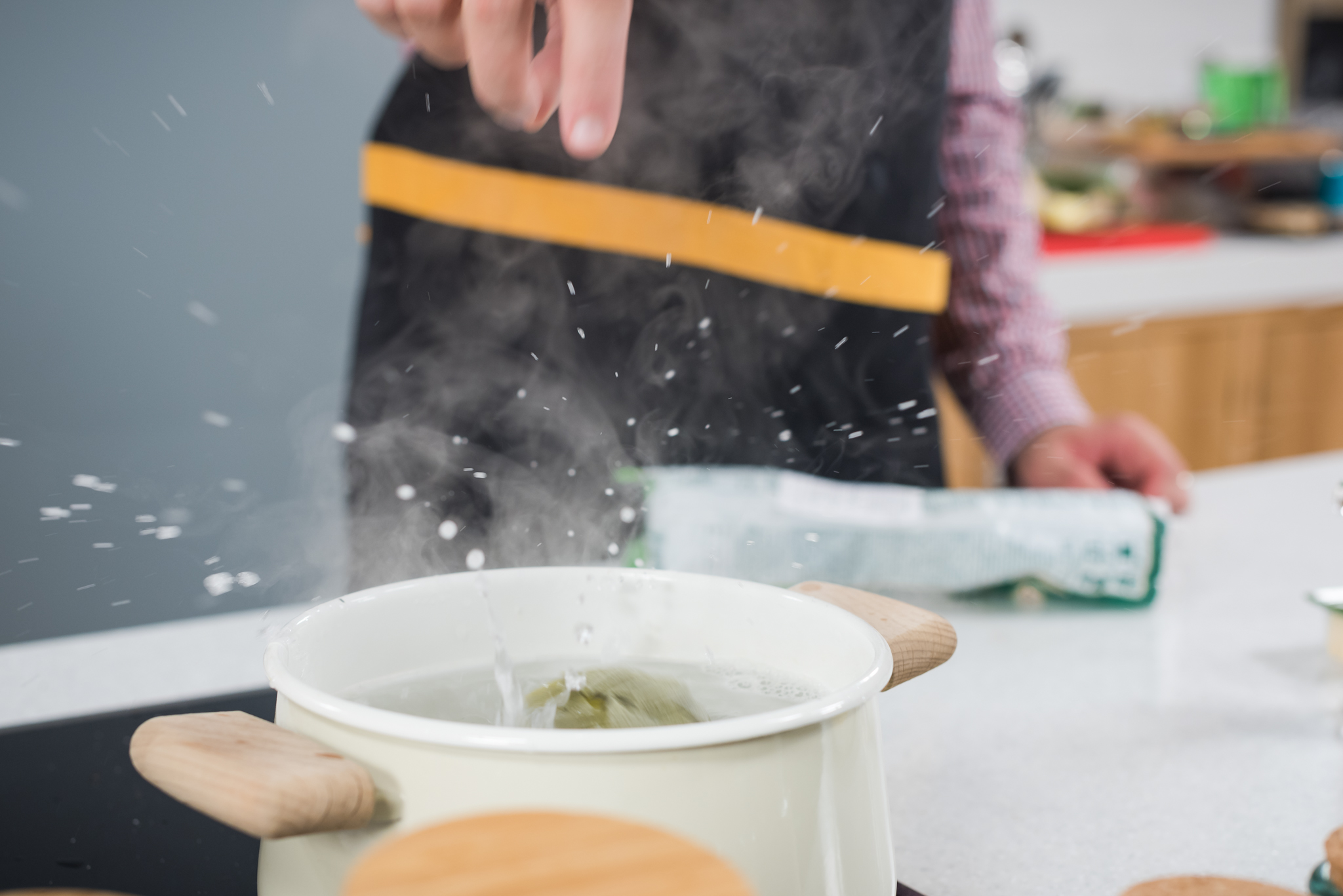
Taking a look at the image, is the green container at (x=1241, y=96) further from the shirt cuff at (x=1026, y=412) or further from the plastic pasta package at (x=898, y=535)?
the plastic pasta package at (x=898, y=535)

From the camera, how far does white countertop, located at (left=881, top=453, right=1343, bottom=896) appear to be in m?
0.43

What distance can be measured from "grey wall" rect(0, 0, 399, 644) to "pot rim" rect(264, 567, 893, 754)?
80.9 inches

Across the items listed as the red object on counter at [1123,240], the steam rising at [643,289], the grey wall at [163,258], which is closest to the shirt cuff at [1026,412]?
the steam rising at [643,289]

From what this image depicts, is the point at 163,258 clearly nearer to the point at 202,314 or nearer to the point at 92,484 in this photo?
the point at 202,314

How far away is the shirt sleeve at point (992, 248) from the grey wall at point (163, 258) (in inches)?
56.1

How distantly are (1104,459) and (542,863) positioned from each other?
1.00 metres

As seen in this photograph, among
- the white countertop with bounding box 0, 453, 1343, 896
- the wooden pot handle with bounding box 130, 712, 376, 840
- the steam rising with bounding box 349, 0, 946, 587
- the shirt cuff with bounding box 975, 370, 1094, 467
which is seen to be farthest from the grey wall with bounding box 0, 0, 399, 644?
the wooden pot handle with bounding box 130, 712, 376, 840

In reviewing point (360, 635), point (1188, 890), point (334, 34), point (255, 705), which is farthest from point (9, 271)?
point (1188, 890)

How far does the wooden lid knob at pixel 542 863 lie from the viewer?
0.19 meters

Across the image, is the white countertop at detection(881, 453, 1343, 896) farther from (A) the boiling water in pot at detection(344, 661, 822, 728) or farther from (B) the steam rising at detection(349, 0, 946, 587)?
(B) the steam rising at detection(349, 0, 946, 587)

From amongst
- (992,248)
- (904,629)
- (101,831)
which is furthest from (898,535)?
(992,248)

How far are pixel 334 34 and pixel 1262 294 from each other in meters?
2.29

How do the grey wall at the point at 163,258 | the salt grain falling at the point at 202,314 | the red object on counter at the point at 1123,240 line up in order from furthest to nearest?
the salt grain falling at the point at 202,314 < the red object on counter at the point at 1123,240 < the grey wall at the point at 163,258

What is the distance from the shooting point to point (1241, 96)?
10.5ft
